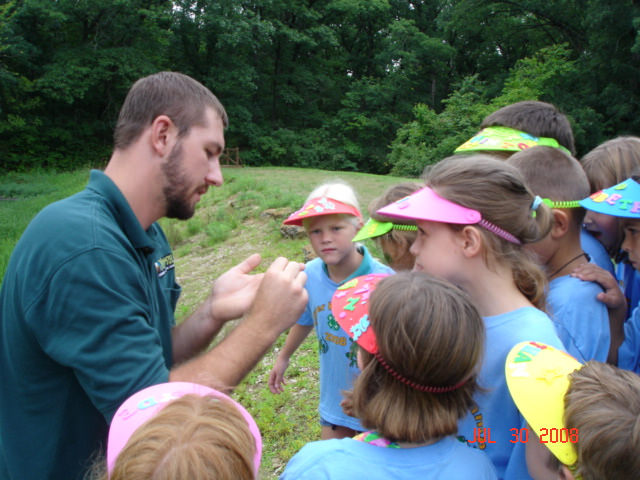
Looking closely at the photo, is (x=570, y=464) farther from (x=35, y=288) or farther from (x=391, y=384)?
(x=35, y=288)

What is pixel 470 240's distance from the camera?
70.8 inches

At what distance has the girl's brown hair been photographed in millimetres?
1456

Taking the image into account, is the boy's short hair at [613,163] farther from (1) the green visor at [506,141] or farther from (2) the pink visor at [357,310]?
(2) the pink visor at [357,310]

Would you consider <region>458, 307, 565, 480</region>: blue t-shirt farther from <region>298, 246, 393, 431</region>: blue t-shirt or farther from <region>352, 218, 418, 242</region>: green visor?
<region>298, 246, 393, 431</region>: blue t-shirt

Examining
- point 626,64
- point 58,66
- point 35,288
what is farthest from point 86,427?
point 58,66

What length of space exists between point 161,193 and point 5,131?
31.6m

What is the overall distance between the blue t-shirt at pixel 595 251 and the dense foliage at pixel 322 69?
1977 centimetres

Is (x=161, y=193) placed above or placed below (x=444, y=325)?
above

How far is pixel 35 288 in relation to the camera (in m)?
1.55

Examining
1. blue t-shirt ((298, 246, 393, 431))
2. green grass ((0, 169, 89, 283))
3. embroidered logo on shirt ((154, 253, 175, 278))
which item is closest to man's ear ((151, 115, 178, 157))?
embroidered logo on shirt ((154, 253, 175, 278))

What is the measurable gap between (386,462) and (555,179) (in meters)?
1.54

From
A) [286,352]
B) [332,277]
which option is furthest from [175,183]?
[286,352]

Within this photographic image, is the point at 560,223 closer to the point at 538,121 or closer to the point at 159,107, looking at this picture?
the point at 538,121

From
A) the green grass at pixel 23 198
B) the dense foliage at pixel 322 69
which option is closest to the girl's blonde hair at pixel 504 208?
the green grass at pixel 23 198
